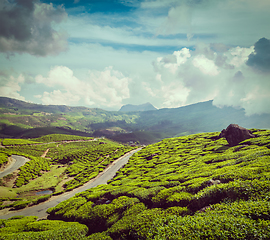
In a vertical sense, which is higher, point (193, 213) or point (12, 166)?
point (193, 213)

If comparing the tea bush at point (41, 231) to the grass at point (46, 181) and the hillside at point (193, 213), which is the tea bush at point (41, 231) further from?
the grass at point (46, 181)

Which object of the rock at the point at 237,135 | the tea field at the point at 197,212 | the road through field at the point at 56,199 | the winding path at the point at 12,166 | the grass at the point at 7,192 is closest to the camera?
the tea field at the point at 197,212

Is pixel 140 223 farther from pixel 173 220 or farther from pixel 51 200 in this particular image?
pixel 51 200

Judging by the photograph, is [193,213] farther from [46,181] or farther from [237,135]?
[46,181]

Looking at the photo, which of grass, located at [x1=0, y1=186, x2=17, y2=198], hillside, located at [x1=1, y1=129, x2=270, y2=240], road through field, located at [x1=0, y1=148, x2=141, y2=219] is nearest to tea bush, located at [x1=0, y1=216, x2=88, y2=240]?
hillside, located at [x1=1, y1=129, x2=270, y2=240]

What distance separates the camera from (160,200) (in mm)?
19703

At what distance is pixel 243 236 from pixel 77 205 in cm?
2970

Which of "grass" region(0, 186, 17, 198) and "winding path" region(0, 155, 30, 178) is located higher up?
"winding path" region(0, 155, 30, 178)

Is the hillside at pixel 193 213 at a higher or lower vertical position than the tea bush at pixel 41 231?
higher

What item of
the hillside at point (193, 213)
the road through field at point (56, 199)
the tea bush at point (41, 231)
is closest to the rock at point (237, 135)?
the hillside at point (193, 213)

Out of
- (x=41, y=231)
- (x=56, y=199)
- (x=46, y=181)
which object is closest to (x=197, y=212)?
(x=41, y=231)

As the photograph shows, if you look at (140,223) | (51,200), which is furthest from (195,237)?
(51,200)

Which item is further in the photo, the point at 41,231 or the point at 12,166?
the point at 12,166

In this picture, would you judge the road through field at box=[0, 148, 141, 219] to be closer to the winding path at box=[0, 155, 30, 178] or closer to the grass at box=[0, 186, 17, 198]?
the grass at box=[0, 186, 17, 198]
